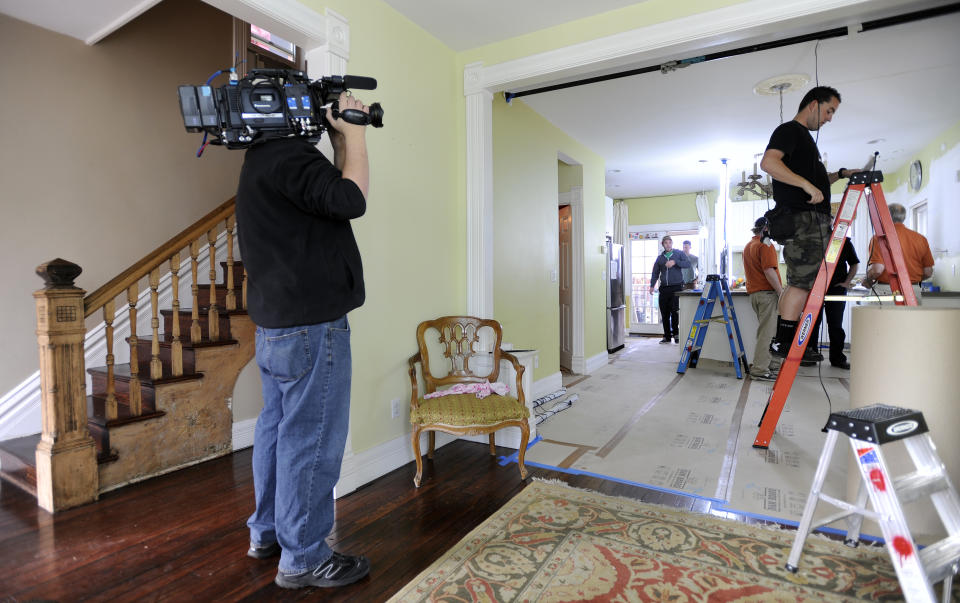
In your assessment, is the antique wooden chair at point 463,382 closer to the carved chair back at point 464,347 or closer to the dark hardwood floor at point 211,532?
the carved chair back at point 464,347

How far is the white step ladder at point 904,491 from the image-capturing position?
1.23 meters

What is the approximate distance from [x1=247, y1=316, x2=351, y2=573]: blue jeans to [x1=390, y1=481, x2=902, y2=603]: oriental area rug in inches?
13.8

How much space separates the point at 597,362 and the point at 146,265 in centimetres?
448

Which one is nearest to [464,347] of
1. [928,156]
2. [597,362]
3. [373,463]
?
[373,463]

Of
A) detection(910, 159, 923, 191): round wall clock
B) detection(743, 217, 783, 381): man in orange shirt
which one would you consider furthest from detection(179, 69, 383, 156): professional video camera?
detection(910, 159, 923, 191): round wall clock

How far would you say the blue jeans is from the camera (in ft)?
4.80

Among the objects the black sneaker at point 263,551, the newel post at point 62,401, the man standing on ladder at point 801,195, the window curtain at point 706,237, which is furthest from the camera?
the window curtain at point 706,237

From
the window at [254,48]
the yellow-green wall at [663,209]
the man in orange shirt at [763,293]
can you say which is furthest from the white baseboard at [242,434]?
the yellow-green wall at [663,209]

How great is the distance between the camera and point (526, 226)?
418 cm

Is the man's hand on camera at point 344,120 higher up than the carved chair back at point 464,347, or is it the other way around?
the man's hand on camera at point 344,120

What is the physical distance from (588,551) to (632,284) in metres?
8.56

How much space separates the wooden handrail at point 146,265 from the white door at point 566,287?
345 cm

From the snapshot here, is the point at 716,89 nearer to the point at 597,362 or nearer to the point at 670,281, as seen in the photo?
the point at 597,362

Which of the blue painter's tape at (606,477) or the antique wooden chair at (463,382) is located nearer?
the blue painter's tape at (606,477)
